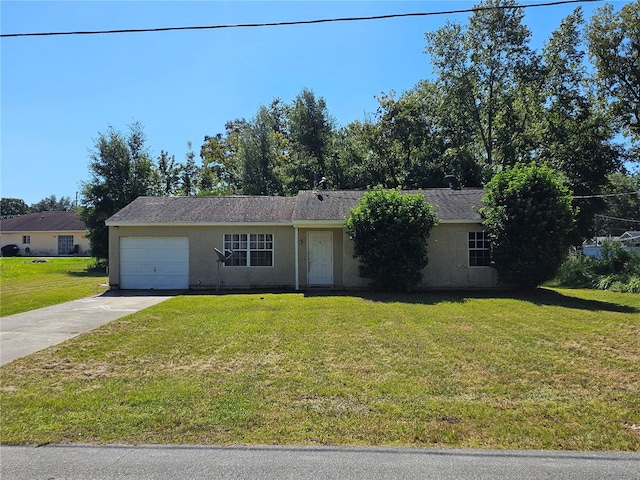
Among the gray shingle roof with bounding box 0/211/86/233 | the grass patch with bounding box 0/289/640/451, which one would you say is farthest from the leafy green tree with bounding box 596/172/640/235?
the gray shingle roof with bounding box 0/211/86/233

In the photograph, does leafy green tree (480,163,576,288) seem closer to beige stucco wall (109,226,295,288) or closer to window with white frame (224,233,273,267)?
beige stucco wall (109,226,295,288)

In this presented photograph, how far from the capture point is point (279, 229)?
16703mm

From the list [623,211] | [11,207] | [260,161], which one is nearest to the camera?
[260,161]

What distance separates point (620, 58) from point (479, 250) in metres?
17.6

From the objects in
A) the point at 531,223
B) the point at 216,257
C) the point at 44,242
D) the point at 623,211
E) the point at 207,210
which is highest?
A: the point at 623,211

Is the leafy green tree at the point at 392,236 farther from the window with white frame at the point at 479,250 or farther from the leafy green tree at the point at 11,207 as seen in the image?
the leafy green tree at the point at 11,207

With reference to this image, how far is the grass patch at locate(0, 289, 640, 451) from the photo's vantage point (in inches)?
162

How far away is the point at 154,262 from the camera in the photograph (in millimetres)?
16875

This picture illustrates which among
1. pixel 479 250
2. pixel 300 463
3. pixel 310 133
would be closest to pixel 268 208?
pixel 479 250

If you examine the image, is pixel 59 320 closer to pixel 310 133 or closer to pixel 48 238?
pixel 310 133

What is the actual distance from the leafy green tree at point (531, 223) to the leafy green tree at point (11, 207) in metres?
101

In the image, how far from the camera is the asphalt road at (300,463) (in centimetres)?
337

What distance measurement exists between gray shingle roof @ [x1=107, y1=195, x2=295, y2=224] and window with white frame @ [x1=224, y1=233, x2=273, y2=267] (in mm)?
661

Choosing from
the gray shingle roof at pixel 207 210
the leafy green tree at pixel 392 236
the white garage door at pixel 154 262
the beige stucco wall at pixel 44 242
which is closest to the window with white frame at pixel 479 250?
the leafy green tree at pixel 392 236
